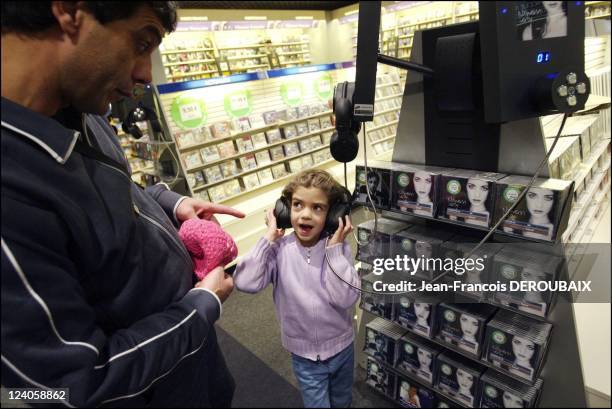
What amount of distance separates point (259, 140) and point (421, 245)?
3462 millimetres

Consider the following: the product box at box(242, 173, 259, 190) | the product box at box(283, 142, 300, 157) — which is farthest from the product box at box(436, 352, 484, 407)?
the product box at box(283, 142, 300, 157)

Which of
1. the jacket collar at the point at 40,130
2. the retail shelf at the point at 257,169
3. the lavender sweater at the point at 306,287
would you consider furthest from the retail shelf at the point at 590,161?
the retail shelf at the point at 257,169

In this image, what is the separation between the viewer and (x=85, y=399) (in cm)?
63

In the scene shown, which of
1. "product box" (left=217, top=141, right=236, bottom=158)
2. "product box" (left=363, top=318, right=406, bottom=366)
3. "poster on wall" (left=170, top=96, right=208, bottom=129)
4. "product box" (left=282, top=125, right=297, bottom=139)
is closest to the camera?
"product box" (left=363, top=318, right=406, bottom=366)

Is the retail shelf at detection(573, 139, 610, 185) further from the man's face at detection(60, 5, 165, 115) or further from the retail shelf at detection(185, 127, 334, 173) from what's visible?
the retail shelf at detection(185, 127, 334, 173)

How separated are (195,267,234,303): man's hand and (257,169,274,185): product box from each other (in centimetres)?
372

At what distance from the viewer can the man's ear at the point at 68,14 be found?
0.54 m

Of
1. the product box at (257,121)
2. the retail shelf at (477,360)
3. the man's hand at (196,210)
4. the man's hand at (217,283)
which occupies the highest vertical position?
the product box at (257,121)

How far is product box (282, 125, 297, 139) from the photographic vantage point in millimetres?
4859

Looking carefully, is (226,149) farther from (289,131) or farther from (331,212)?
(331,212)

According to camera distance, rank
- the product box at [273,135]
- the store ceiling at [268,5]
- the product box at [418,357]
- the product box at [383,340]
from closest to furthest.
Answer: the product box at [418,357] < the product box at [383,340] < the product box at [273,135] < the store ceiling at [268,5]

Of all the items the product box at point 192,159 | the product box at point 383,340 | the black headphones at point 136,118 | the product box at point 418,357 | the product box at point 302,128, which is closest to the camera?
the product box at point 418,357

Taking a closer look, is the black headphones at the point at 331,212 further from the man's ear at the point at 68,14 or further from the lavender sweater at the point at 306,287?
the man's ear at the point at 68,14

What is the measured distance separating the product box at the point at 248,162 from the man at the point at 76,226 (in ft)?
12.0
